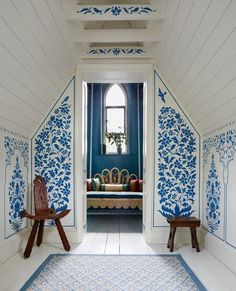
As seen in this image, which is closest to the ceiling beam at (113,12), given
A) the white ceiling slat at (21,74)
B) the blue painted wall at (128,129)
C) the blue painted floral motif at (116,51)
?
the white ceiling slat at (21,74)

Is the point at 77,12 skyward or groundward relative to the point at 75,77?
skyward

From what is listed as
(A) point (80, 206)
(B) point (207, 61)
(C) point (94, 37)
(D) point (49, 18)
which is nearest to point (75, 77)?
(C) point (94, 37)

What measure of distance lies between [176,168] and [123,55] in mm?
1587

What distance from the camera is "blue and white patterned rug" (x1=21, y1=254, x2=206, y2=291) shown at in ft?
7.94

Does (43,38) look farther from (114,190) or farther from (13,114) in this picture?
(114,190)

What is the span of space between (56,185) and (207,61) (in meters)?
2.36

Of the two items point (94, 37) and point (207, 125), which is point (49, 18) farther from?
point (207, 125)

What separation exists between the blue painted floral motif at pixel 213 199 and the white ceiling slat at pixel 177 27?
1.30 m

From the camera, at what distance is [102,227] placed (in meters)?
4.75

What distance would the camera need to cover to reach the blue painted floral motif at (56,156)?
150 inches

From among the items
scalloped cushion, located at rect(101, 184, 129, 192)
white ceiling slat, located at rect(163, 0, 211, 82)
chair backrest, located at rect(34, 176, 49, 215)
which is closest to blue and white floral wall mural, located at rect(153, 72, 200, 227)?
white ceiling slat, located at rect(163, 0, 211, 82)

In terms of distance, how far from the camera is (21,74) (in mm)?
2668

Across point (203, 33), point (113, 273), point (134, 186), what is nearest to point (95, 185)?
point (134, 186)

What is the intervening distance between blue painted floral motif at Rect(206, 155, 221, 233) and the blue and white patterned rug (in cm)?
56
